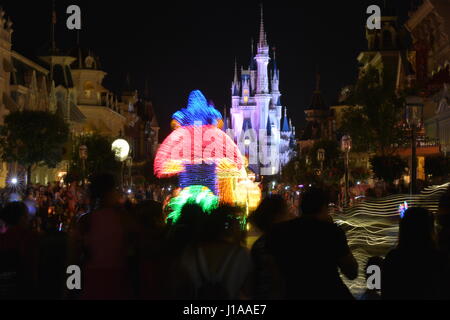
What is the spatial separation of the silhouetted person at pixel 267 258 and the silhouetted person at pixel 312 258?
18 centimetres

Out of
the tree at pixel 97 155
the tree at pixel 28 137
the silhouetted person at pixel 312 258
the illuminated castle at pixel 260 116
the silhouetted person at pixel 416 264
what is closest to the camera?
the silhouetted person at pixel 416 264

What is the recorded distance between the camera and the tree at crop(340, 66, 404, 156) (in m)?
42.8

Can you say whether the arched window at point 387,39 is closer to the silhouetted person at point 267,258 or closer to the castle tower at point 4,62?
the castle tower at point 4,62

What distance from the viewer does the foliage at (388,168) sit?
3947 cm

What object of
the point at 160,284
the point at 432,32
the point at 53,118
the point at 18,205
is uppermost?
the point at 432,32

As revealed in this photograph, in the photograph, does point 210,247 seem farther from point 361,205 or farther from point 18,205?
point 361,205

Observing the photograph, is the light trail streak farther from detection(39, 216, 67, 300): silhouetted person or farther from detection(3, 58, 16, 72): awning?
detection(3, 58, 16, 72): awning

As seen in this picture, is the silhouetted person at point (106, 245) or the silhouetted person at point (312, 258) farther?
the silhouetted person at point (106, 245)

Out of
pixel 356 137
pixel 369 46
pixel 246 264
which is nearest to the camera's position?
pixel 246 264

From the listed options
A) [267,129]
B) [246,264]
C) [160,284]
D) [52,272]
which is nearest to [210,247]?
[246,264]

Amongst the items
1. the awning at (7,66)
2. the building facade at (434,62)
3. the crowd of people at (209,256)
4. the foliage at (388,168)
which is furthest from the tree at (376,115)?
the crowd of people at (209,256)

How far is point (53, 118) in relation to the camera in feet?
177

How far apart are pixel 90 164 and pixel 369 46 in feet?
96.1

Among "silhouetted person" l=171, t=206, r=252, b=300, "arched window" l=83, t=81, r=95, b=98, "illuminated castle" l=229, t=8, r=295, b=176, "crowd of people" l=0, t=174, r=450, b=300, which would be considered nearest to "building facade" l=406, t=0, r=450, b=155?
"crowd of people" l=0, t=174, r=450, b=300
